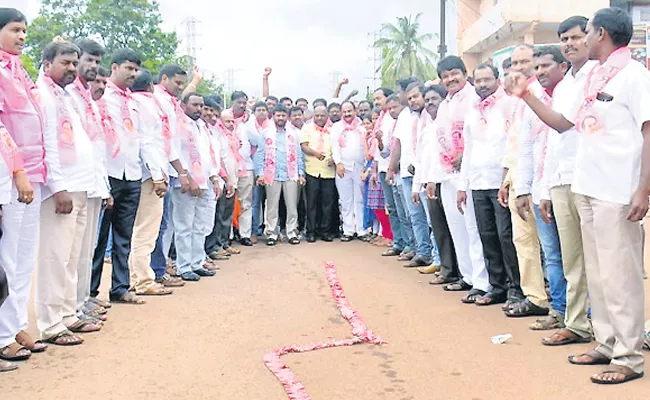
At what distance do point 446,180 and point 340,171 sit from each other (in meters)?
4.14

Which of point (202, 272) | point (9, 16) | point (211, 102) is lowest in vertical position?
point (202, 272)

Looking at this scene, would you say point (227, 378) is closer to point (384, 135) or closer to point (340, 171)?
point (384, 135)

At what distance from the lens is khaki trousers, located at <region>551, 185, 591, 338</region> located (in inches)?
193

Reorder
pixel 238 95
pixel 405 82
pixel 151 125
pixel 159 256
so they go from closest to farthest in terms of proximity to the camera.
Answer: pixel 151 125, pixel 159 256, pixel 405 82, pixel 238 95

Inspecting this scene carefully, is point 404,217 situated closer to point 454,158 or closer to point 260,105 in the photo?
point 454,158

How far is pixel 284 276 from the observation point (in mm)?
8070

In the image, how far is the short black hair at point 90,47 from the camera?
225 inches

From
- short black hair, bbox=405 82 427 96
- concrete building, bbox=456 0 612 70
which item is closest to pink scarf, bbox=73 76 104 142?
short black hair, bbox=405 82 427 96

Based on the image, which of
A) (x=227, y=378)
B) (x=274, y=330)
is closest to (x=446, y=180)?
(x=274, y=330)

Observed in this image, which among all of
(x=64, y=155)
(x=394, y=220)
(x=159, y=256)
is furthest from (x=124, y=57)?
(x=394, y=220)

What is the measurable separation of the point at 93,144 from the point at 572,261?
12.1 feet

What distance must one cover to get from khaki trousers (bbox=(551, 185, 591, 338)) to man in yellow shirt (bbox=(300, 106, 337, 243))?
6724mm

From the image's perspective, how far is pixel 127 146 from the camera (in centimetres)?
647

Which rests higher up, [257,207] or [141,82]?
[141,82]
